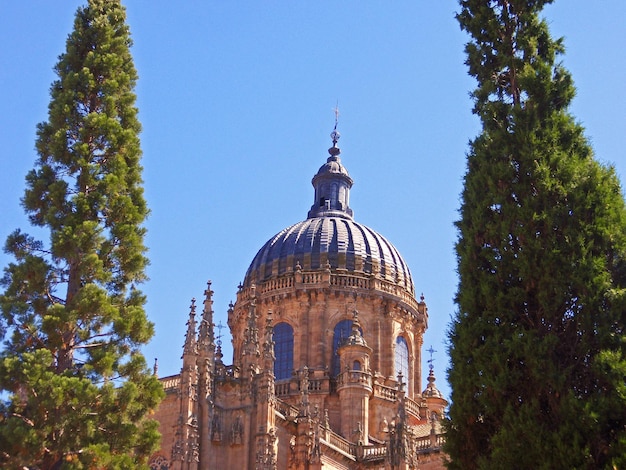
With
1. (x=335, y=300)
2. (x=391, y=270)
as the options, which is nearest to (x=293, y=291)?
(x=335, y=300)

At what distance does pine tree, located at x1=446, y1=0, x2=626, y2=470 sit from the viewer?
1778 centimetres

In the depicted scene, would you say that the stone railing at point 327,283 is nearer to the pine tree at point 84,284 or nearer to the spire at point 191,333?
the spire at point 191,333

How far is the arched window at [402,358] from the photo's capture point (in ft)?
171

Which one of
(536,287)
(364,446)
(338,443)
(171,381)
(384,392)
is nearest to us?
(536,287)

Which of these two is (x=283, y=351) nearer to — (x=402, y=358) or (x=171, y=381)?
(x=402, y=358)

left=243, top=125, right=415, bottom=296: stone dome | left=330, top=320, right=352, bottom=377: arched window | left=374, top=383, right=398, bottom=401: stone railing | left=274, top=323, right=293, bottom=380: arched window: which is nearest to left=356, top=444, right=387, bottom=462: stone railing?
left=374, top=383, right=398, bottom=401: stone railing

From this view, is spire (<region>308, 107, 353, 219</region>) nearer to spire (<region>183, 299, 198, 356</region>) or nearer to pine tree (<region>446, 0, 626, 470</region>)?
spire (<region>183, 299, 198, 356</region>)

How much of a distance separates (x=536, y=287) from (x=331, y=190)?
38403 millimetres

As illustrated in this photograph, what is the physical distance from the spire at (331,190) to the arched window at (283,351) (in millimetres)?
8167

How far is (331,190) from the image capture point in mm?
57500

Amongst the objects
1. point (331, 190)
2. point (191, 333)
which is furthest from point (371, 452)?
point (331, 190)

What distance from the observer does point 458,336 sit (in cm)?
2008

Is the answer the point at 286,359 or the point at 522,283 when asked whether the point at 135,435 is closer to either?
the point at 522,283

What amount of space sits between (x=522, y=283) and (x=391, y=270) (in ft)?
111
